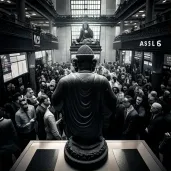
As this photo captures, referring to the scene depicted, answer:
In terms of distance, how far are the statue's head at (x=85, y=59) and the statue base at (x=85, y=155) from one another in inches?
45.0

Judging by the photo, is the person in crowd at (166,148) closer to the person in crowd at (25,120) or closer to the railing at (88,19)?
the person in crowd at (25,120)

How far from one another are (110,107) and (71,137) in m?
0.77

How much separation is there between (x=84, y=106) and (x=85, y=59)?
68 cm

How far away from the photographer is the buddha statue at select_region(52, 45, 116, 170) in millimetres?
2498

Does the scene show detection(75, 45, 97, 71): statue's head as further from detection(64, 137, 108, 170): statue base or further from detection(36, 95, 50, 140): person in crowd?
detection(36, 95, 50, 140): person in crowd

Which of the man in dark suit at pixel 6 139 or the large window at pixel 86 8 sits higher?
the large window at pixel 86 8

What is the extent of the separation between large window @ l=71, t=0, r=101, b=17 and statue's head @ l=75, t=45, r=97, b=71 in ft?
82.9

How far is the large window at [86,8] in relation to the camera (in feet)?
85.3

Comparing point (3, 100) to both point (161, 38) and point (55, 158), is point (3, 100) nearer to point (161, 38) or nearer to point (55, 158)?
point (55, 158)

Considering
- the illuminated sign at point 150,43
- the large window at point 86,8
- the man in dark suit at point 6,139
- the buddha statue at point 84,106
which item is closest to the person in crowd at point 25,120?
the man in dark suit at point 6,139

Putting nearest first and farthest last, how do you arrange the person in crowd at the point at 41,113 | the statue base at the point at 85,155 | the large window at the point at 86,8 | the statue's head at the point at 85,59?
the statue base at the point at 85,155 → the statue's head at the point at 85,59 → the person in crowd at the point at 41,113 → the large window at the point at 86,8

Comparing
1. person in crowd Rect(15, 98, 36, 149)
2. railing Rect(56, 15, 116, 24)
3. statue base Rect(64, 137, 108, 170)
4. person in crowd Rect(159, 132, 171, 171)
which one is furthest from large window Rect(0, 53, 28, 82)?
railing Rect(56, 15, 116, 24)

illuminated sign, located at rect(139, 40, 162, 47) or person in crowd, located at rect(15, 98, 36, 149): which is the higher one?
illuminated sign, located at rect(139, 40, 162, 47)

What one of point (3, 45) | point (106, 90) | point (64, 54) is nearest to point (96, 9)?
point (64, 54)
